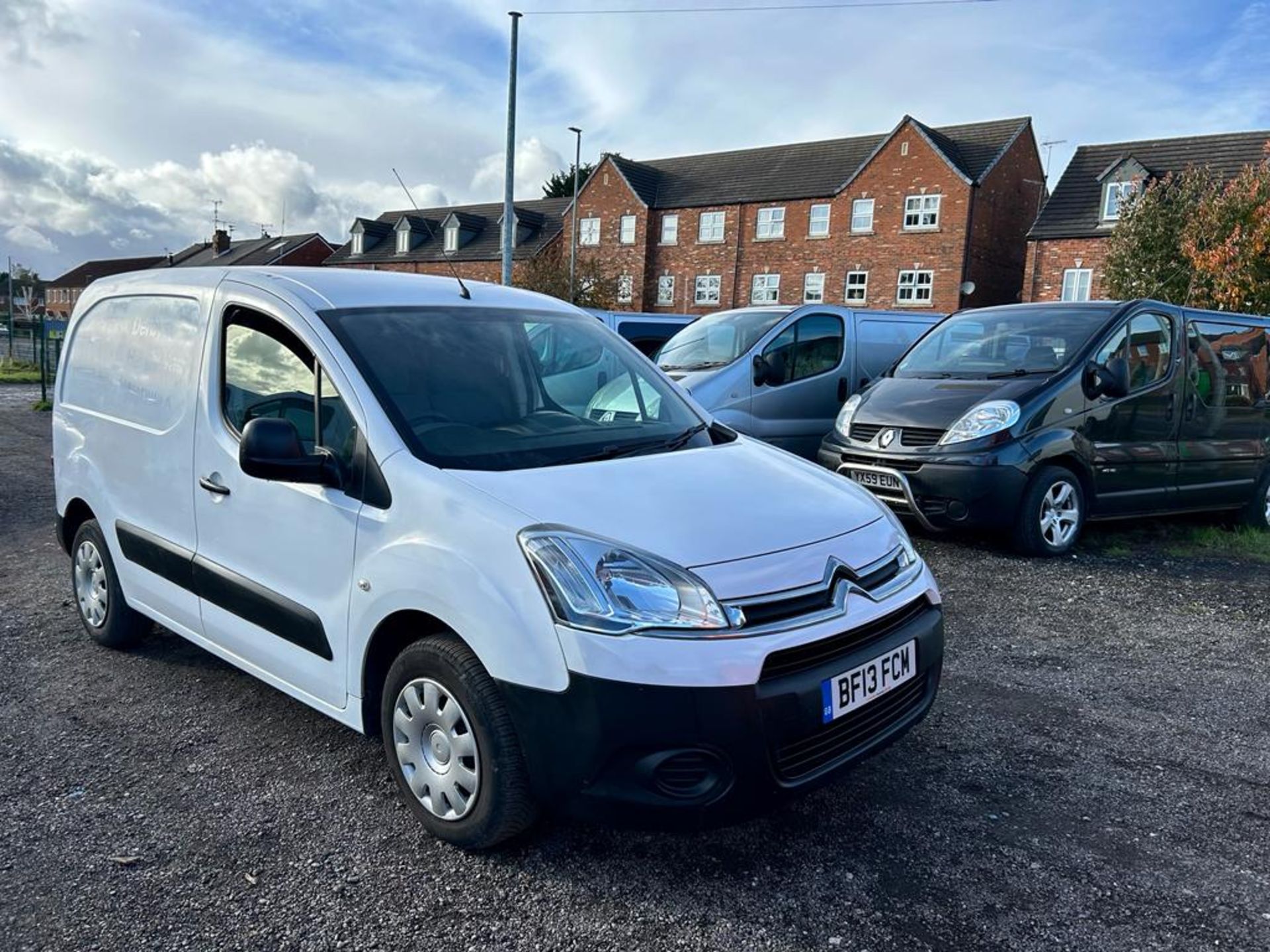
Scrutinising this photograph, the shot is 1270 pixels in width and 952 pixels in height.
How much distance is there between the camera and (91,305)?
4594 mm

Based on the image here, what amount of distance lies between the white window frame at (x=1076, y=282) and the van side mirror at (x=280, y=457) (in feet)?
109

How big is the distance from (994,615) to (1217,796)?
2.09m

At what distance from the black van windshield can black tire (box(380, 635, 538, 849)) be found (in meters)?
5.38

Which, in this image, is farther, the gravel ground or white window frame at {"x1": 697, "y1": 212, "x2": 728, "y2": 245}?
white window frame at {"x1": 697, "y1": 212, "x2": 728, "y2": 245}

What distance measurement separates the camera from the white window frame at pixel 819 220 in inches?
1505

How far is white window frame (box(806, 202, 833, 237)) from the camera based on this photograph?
125 ft

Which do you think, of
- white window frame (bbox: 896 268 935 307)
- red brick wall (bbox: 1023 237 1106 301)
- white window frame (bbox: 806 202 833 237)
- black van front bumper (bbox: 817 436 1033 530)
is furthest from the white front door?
white window frame (bbox: 806 202 833 237)

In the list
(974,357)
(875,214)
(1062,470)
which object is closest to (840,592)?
(1062,470)

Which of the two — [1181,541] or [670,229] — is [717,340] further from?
[670,229]

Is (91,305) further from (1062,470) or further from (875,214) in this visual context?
(875,214)

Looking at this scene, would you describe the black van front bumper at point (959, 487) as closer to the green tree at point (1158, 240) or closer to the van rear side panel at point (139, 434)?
the van rear side panel at point (139, 434)

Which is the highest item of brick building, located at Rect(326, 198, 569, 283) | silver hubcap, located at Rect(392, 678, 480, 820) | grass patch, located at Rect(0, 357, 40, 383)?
brick building, located at Rect(326, 198, 569, 283)

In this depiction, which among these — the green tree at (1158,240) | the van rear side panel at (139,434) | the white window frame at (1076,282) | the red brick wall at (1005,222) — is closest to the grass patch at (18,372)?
the van rear side panel at (139,434)

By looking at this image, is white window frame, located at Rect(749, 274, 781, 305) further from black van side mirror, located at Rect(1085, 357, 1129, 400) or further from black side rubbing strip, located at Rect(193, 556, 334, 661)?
black side rubbing strip, located at Rect(193, 556, 334, 661)
